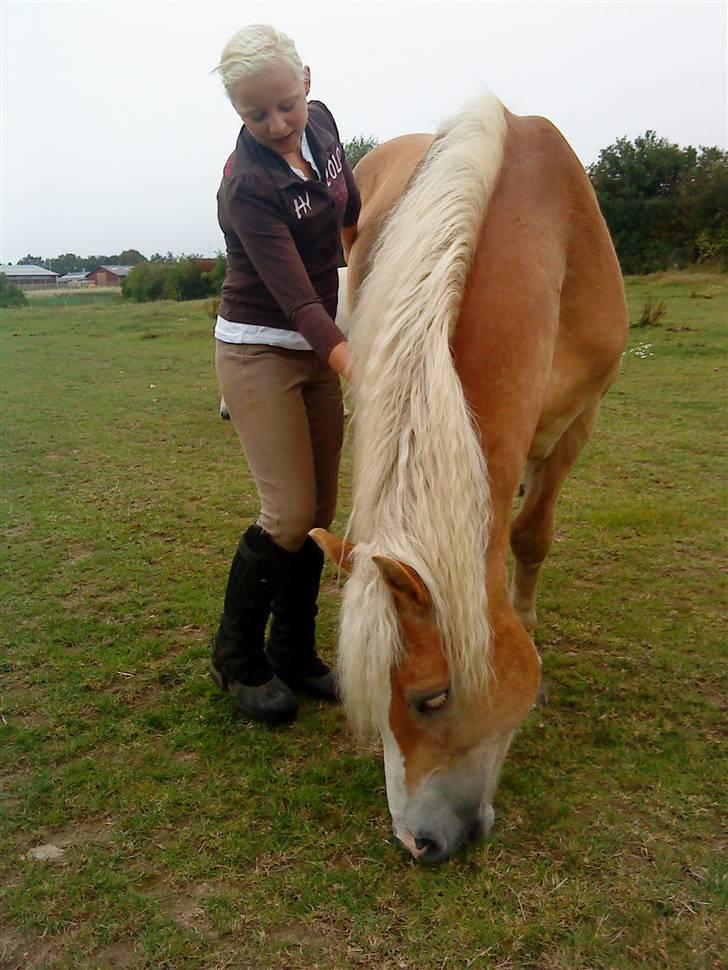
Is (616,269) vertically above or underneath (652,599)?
above

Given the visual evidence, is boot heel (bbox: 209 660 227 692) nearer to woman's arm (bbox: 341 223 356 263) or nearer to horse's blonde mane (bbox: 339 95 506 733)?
horse's blonde mane (bbox: 339 95 506 733)

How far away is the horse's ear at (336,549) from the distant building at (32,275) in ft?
214

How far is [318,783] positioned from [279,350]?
1.43 m

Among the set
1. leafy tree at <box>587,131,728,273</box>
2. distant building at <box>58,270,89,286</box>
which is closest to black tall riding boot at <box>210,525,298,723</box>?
leafy tree at <box>587,131,728,273</box>

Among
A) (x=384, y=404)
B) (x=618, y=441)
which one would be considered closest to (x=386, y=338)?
(x=384, y=404)

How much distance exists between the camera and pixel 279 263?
6.81 feet

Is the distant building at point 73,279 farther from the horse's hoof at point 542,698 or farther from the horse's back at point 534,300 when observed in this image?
the horse's hoof at point 542,698

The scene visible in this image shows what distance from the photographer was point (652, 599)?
3.46m

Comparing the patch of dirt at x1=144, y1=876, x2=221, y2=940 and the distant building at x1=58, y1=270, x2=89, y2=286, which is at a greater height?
the distant building at x1=58, y1=270, x2=89, y2=286

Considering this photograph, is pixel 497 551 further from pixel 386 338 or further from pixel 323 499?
pixel 323 499

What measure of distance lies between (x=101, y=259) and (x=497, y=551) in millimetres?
85352

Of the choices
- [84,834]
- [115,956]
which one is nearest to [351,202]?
[84,834]

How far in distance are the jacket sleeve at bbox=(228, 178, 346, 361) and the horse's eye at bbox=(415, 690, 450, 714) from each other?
95cm

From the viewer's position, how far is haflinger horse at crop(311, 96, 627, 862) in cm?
162
